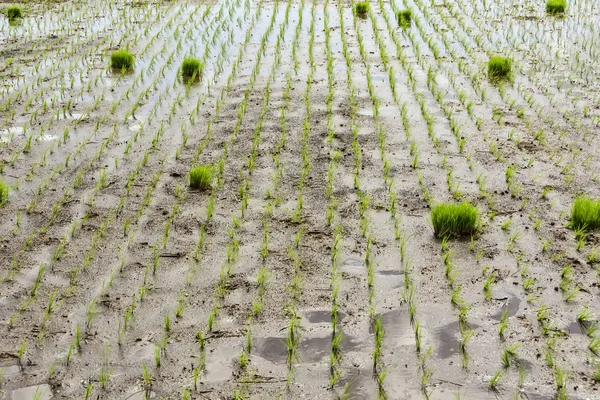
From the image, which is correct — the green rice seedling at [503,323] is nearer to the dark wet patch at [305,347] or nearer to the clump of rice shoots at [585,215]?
the dark wet patch at [305,347]

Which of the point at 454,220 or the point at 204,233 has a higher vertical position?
the point at 454,220

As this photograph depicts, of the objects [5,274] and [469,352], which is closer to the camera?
[469,352]

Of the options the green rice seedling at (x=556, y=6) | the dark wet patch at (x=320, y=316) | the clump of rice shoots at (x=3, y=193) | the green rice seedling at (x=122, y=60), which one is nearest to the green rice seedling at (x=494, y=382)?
the dark wet patch at (x=320, y=316)

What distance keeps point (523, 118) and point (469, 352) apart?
118 inches

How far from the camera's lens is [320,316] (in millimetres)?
2787

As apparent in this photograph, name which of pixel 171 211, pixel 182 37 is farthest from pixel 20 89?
pixel 171 211

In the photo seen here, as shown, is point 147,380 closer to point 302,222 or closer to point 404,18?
point 302,222

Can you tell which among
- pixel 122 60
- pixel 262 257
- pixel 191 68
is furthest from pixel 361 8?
pixel 262 257

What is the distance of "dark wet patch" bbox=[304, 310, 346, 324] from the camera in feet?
9.05

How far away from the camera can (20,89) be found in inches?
226

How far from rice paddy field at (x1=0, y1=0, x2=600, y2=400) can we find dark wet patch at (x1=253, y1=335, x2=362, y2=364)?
0.01m

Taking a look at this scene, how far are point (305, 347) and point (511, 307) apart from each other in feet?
3.20

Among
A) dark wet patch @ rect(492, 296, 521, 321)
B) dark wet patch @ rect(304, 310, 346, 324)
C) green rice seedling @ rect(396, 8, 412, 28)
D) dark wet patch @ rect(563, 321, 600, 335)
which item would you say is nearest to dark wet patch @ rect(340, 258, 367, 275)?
dark wet patch @ rect(304, 310, 346, 324)

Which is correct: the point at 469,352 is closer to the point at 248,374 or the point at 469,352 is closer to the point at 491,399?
the point at 491,399
